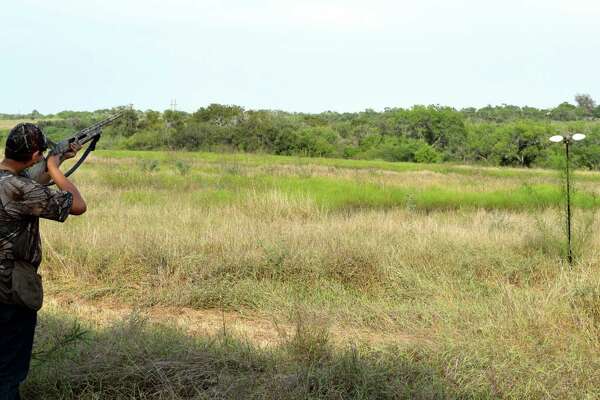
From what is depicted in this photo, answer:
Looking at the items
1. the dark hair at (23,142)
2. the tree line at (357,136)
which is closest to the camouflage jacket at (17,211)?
the dark hair at (23,142)

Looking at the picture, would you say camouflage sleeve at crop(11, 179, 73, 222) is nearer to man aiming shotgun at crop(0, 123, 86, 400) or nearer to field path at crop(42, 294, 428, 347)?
man aiming shotgun at crop(0, 123, 86, 400)

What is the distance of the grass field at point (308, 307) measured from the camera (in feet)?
11.6

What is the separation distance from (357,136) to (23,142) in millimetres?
A: 56173

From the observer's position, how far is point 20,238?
284cm

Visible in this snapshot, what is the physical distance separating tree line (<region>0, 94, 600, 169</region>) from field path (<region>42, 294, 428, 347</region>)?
26.5 metres

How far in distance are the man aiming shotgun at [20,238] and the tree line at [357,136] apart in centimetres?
2909

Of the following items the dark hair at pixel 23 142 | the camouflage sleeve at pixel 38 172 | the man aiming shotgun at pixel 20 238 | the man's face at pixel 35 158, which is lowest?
the man aiming shotgun at pixel 20 238

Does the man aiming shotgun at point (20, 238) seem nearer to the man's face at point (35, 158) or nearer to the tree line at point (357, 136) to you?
the man's face at point (35, 158)

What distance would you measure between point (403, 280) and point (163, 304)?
2764mm

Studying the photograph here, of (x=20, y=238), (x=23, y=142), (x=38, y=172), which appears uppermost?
(x=23, y=142)

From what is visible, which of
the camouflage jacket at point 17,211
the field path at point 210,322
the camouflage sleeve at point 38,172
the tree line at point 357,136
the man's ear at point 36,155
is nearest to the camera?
the camouflage jacket at point 17,211

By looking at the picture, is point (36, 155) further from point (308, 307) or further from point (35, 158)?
point (308, 307)

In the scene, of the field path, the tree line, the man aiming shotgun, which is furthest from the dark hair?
the tree line

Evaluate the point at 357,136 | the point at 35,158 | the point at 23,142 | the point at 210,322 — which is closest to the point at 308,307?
the point at 210,322
